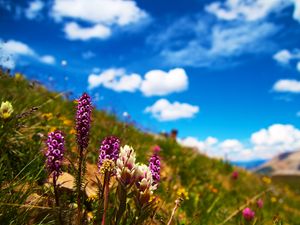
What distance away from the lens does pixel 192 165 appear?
10867 mm

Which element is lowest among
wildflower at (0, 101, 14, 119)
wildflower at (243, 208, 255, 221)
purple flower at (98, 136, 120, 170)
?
wildflower at (243, 208, 255, 221)

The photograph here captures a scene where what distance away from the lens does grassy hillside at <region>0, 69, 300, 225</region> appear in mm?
3531

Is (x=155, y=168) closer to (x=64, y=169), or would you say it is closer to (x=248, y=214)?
(x=64, y=169)

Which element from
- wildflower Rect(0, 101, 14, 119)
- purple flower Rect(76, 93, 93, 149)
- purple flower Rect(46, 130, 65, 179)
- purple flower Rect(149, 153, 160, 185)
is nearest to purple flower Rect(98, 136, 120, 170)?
purple flower Rect(76, 93, 93, 149)

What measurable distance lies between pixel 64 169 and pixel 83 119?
2.27 meters

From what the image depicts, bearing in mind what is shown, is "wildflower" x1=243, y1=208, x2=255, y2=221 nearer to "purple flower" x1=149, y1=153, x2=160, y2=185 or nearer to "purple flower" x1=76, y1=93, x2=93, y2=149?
"purple flower" x1=149, y1=153, x2=160, y2=185

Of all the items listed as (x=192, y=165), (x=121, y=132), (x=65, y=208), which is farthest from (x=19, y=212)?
(x=192, y=165)

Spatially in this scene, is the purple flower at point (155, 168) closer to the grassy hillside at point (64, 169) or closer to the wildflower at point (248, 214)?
the grassy hillside at point (64, 169)

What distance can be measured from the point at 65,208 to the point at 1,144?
1554 mm

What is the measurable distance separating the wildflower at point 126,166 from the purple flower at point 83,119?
393 mm

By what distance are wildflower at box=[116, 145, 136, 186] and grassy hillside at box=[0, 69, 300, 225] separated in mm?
516

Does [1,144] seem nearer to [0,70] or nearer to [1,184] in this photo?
[1,184]

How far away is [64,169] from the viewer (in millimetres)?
4934

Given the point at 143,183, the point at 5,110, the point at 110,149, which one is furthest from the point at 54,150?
the point at 5,110
